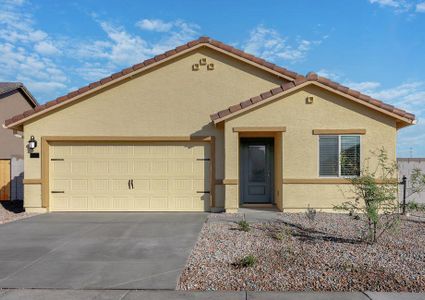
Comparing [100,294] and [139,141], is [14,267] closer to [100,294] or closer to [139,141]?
[100,294]

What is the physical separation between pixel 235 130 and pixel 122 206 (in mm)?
4659

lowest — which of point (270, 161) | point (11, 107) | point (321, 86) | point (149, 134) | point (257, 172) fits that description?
point (257, 172)

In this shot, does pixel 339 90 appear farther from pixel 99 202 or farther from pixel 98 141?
pixel 99 202

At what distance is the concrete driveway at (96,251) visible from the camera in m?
5.41

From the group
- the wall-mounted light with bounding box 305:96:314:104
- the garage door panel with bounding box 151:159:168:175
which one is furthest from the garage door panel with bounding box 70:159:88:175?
the wall-mounted light with bounding box 305:96:314:104

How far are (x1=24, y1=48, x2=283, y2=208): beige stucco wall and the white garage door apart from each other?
48 cm

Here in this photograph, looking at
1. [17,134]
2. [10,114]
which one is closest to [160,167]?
[17,134]

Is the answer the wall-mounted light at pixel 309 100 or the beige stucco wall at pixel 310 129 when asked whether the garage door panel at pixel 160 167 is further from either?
the wall-mounted light at pixel 309 100

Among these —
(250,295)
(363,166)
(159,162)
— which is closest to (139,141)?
(159,162)

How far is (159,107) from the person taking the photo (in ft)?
39.7

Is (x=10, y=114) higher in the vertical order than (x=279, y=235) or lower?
higher

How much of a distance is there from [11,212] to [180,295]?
9.78 m

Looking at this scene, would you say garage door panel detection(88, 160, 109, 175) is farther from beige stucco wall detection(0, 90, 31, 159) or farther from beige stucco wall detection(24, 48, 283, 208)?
beige stucco wall detection(0, 90, 31, 159)

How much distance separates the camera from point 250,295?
4793 millimetres
